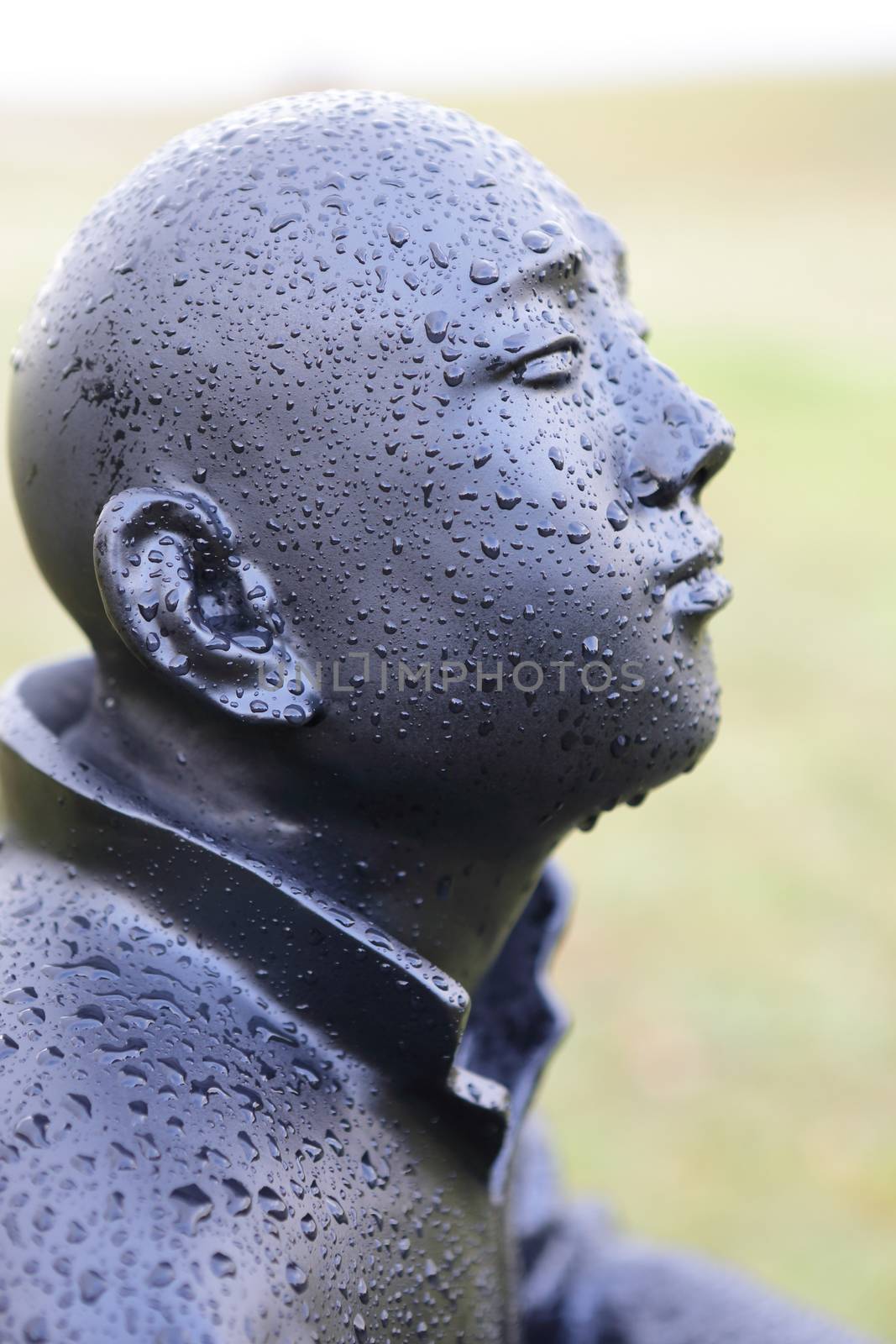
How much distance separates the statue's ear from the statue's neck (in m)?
0.05

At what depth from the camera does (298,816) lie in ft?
4.74

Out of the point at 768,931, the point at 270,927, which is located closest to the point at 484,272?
the point at 270,927

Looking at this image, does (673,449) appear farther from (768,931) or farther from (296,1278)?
(768,931)

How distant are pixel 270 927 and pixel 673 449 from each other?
67 centimetres

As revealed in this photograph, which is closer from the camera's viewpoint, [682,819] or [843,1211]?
[843,1211]

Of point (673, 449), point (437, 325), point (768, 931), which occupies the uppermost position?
point (437, 325)

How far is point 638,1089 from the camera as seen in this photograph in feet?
12.6

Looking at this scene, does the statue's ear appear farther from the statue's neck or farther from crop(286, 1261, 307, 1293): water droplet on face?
crop(286, 1261, 307, 1293): water droplet on face

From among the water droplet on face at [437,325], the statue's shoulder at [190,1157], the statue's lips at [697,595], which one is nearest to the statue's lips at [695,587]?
the statue's lips at [697,595]

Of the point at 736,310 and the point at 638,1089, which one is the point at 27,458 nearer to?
the point at 638,1089

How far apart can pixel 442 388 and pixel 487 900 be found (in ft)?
1.95

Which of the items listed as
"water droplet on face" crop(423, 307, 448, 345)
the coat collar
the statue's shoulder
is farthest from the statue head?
the statue's shoulder

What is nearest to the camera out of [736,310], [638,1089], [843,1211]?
[843,1211]

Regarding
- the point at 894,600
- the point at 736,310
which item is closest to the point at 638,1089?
the point at 894,600
